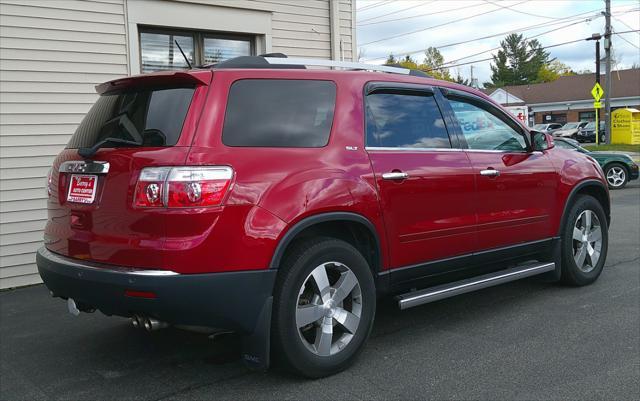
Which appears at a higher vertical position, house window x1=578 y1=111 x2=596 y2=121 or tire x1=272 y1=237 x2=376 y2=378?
house window x1=578 y1=111 x2=596 y2=121

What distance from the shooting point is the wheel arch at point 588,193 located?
552 centimetres

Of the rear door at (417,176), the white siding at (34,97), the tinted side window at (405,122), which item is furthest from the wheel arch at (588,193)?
the white siding at (34,97)

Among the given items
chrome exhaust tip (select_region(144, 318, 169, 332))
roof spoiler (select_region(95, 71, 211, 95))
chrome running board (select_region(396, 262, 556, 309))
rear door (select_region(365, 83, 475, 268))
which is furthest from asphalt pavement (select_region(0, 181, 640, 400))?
roof spoiler (select_region(95, 71, 211, 95))

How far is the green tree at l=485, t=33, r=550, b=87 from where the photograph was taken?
318 ft

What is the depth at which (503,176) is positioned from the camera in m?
4.90

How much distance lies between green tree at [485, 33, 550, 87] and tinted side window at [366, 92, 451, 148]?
97207 millimetres

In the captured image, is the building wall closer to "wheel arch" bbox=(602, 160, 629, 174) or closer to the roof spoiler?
the roof spoiler

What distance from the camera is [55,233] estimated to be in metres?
3.84

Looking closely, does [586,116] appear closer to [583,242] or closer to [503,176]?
[583,242]

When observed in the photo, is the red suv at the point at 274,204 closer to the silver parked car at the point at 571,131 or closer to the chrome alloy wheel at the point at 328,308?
the chrome alloy wheel at the point at 328,308

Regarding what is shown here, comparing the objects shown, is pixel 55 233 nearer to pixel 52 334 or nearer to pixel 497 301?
pixel 52 334

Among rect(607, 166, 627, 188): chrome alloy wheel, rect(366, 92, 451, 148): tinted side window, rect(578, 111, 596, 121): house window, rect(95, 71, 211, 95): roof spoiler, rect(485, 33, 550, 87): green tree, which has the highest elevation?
rect(485, 33, 550, 87): green tree

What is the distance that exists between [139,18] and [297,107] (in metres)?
4.63

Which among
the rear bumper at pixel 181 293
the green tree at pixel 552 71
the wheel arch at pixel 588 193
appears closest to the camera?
the rear bumper at pixel 181 293
